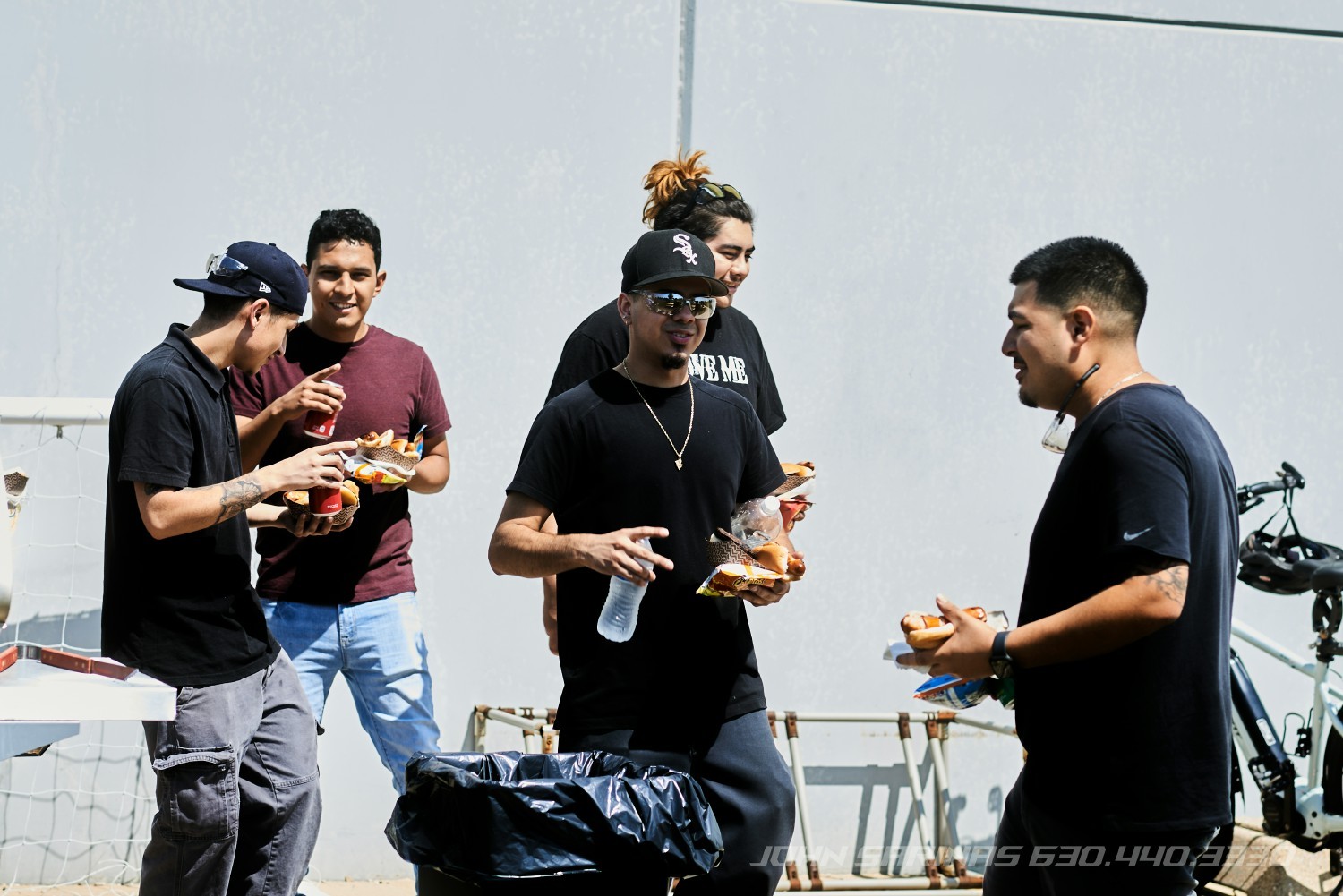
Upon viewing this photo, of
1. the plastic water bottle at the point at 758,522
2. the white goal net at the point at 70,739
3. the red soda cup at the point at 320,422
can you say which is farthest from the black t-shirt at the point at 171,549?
the white goal net at the point at 70,739

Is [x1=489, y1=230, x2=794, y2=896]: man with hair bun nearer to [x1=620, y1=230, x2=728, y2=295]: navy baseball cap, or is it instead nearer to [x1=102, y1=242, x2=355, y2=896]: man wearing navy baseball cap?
[x1=620, y1=230, x2=728, y2=295]: navy baseball cap

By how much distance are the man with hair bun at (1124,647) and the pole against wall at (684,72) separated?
10.3 feet

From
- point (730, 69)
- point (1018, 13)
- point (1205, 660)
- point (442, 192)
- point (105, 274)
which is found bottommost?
point (1205, 660)

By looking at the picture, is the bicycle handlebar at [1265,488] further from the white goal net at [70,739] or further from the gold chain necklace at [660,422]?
the white goal net at [70,739]

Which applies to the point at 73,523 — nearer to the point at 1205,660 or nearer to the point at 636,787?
the point at 636,787

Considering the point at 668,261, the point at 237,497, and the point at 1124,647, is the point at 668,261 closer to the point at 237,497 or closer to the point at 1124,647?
the point at 237,497

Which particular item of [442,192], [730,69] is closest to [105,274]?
[442,192]

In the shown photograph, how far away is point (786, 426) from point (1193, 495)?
3255mm

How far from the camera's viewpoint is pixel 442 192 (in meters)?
5.72

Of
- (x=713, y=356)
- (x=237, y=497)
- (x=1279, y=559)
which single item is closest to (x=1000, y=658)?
(x=713, y=356)

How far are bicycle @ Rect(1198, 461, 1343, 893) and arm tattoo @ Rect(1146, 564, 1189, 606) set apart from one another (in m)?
2.71

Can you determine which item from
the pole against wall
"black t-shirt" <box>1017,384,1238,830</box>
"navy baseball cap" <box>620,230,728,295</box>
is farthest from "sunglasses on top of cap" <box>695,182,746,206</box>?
"black t-shirt" <box>1017,384,1238,830</box>

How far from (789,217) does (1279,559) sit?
97.2 inches

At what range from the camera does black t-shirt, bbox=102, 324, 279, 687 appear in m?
3.63
